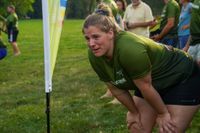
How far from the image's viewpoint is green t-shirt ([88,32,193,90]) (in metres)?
3.62

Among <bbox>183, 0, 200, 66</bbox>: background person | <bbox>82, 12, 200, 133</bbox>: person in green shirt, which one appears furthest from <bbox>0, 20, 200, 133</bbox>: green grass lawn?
<bbox>82, 12, 200, 133</bbox>: person in green shirt

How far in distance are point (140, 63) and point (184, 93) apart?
2.28 feet

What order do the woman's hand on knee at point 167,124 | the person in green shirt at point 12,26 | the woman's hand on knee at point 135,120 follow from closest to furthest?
1. the woman's hand on knee at point 167,124
2. the woman's hand on knee at point 135,120
3. the person in green shirt at point 12,26

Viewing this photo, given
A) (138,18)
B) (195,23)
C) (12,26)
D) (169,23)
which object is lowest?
(12,26)

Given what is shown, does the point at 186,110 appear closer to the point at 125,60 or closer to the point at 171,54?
the point at 171,54

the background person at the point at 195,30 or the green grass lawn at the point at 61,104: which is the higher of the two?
the background person at the point at 195,30

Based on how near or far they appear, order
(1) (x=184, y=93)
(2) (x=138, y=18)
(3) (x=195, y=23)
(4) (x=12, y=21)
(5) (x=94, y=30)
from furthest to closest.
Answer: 1. (4) (x=12, y=21)
2. (2) (x=138, y=18)
3. (3) (x=195, y=23)
4. (1) (x=184, y=93)
5. (5) (x=94, y=30)

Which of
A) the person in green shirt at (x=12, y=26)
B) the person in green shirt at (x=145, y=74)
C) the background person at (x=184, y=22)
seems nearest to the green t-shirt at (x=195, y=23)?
the background person at (x=184, y=22)

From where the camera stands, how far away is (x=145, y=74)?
12.2 feet

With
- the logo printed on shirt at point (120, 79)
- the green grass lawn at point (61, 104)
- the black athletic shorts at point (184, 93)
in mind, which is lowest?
the green grass lawn at point (61, 104)

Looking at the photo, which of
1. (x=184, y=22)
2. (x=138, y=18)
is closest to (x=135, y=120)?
(x=184, y=22)

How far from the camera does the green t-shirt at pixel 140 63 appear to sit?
11.9 ft

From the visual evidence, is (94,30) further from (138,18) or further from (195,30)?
(138,18)

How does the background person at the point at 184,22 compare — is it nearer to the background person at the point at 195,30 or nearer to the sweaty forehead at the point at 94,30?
the background person at the point at 195,30
